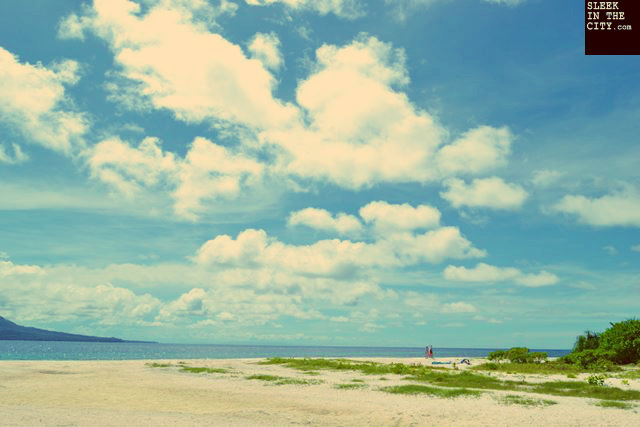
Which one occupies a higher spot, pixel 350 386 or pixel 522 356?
pixel 350 386

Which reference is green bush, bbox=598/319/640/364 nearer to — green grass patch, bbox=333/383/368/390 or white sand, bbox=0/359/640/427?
white sand, bbox=0/359/640/427

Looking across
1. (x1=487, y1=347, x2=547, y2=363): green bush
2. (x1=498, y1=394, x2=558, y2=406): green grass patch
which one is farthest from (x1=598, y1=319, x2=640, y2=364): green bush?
(x1=498, y1=394, x2=558, y2=406): green grass patch

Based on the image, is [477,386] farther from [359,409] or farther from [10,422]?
[10,422]

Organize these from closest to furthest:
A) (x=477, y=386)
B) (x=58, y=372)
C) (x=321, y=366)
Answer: (x=477, y=386) → (x=58, y=372) → (x=321, y=366)

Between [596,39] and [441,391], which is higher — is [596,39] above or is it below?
above

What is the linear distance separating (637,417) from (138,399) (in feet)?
82.4

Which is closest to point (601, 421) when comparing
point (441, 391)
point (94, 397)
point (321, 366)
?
point (441, 391)

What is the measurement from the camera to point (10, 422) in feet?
61.6

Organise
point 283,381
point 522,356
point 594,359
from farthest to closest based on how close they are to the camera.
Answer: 1. point 522,356
2. point 594,359
3. point 283,381
